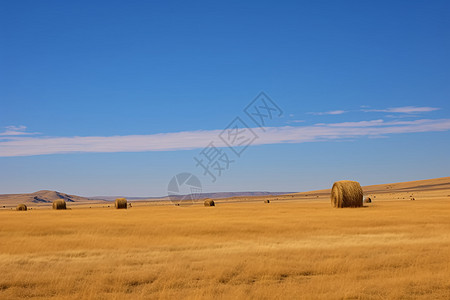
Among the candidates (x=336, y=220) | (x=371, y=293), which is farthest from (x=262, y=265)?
(x=336, y=220)

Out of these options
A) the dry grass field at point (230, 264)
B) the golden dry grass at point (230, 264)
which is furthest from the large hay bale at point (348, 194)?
the dry grass field at point (230, 264)

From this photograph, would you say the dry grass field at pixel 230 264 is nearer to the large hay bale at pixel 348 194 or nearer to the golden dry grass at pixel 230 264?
the golden dry grass at pixel 230 264

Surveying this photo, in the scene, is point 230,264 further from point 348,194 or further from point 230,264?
point 348,194

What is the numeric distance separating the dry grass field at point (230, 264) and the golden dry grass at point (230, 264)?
0.08 ft

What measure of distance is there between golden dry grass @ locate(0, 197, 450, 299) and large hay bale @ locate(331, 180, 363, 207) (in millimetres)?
16136

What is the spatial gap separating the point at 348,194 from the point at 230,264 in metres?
26.3

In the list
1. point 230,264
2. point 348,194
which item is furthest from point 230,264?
point 348,194

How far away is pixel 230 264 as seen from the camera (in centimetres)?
1250

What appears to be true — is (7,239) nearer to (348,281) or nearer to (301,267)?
(301,267)

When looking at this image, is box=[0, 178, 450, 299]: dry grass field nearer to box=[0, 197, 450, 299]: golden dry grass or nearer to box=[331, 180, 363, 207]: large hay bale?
box=[0, 197, 450, 299]: golden dry grass

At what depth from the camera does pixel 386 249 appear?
584 inches

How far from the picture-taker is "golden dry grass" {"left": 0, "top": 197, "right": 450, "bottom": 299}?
9938 mm

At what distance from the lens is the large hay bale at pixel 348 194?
37.1m

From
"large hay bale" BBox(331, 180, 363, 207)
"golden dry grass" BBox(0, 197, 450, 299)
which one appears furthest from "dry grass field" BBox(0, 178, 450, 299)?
"large hay bale" BBox(331, 180, 363, 207)
